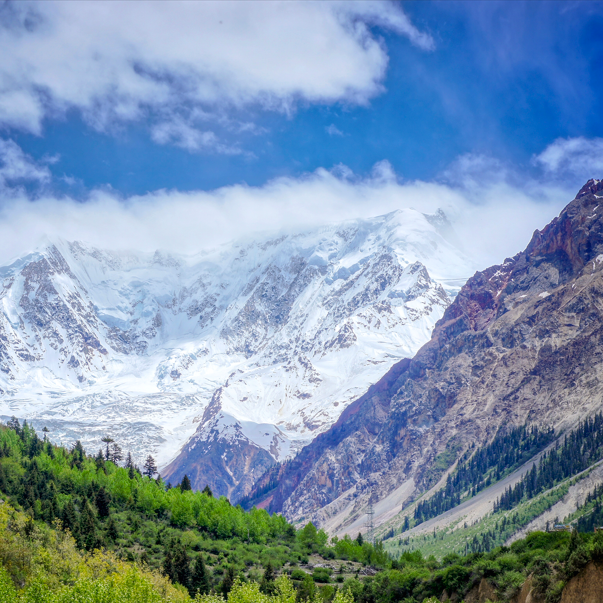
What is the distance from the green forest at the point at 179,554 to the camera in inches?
2581

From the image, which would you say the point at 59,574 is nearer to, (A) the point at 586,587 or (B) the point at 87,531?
(B) the point at 87,531

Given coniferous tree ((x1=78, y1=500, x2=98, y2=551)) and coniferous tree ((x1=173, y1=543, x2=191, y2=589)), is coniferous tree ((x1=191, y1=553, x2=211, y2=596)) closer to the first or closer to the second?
coniferous tree ((x1=173, y1=543, x2=191, y2=589))

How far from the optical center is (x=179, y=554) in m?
97.9

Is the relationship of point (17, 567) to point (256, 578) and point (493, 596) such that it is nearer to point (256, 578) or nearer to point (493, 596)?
point (256, 578)

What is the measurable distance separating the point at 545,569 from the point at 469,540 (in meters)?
140

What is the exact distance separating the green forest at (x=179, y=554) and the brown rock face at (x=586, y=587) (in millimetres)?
904

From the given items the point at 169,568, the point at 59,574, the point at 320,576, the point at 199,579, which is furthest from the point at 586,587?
the point at 320,576

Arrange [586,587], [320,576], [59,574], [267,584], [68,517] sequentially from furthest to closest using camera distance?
[320,576] → [68,517] → [267,584] → [59,574] → [586,587]

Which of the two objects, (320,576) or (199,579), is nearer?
(199,579)

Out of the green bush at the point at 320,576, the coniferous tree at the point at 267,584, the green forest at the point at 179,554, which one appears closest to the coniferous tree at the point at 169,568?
the green forest at the point at 179,554

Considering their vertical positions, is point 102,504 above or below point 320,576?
above

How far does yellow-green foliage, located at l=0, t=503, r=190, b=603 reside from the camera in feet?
190

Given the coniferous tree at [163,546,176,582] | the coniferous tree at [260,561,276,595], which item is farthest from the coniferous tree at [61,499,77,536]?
the coniferous tree at [260,561,276,595]

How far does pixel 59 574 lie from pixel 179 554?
2517 centimetres
